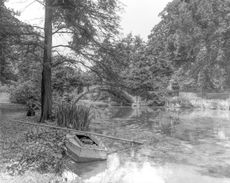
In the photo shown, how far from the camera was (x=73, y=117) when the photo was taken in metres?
10.5

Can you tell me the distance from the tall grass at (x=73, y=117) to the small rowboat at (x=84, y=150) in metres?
2.73

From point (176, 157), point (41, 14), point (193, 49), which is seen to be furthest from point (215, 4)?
point (176, 157)

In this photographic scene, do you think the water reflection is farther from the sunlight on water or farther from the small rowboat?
the small rowboat

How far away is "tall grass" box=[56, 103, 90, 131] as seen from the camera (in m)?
10.4

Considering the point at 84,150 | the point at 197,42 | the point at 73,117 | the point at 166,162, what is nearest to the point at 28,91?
the point at 73,117

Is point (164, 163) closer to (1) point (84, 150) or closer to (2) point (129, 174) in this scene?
(2) point (129, 174)

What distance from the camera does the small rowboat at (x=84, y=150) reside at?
6.98 meters

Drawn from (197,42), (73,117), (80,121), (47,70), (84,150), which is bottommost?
(84,150)

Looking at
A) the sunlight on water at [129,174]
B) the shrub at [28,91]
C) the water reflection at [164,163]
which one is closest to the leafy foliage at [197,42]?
the shrub at [28,91]

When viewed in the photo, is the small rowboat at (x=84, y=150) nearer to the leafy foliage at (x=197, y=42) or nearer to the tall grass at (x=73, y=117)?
the tall grass at (x=73, y=117)

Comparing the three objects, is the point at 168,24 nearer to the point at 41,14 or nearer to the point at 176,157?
the point at 41,14

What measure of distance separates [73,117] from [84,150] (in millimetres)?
3610

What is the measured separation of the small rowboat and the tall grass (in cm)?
273

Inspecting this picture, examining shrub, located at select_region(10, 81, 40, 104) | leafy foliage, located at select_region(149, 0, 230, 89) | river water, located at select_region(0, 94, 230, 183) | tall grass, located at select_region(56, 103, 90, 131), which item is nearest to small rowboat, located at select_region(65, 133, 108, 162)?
river water, located at select_region(0, 94, 230, 183)
